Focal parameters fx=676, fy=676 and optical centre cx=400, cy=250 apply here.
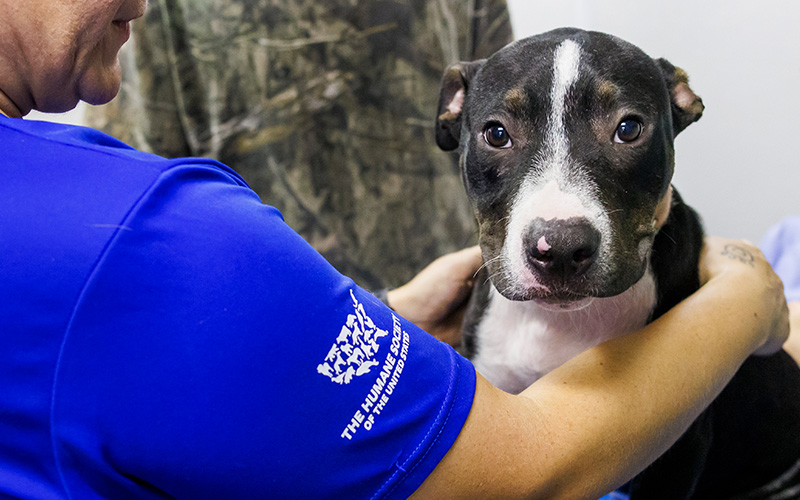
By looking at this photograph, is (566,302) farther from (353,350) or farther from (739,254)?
(739,254)

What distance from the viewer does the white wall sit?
3.22m

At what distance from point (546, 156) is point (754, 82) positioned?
8.02 feet

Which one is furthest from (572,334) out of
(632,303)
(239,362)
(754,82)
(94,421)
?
(754,82)

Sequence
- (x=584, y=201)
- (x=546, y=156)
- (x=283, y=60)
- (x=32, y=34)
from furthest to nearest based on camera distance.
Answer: (x=283, y=60)
(x=546, y=156)
(x=584, y=201)
(x=32, y=34)

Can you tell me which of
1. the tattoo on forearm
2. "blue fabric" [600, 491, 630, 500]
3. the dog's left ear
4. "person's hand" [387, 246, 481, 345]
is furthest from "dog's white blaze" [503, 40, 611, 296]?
"blue fabric" [600, 491, 630, 500]

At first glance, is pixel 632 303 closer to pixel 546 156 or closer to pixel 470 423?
pixel 546 156

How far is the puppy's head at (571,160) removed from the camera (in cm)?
135

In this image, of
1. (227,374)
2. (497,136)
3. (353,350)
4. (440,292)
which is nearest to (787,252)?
(440,292)

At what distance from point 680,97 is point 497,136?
0.52 m

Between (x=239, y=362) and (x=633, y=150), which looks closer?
(x=239, y=362)

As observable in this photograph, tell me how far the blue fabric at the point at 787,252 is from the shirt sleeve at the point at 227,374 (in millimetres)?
2412

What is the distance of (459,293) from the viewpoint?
2.34m

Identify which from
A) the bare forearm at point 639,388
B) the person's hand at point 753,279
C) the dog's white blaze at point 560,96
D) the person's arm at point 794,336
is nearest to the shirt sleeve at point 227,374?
the bare forearm at point 639,388

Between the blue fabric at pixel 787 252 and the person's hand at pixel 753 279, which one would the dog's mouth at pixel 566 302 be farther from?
the blue fabric at pixel 787 252
